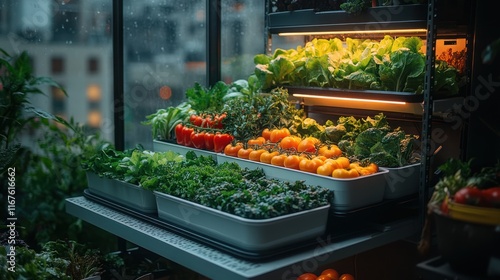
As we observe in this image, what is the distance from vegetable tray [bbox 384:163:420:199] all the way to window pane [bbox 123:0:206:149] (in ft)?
6.85

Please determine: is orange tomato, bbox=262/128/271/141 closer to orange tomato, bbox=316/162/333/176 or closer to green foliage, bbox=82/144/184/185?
green foliage, bbox=82/144/184/185

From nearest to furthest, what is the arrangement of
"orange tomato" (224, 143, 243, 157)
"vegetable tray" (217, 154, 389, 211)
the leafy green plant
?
"vegetable tray" (217, 154, 389, 211)
"orange tomato" (224, 143, 243, 157)
the leafy green plant

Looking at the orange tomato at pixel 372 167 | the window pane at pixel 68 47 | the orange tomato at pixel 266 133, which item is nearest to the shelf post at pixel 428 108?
the orange tomato at pixel 372 167

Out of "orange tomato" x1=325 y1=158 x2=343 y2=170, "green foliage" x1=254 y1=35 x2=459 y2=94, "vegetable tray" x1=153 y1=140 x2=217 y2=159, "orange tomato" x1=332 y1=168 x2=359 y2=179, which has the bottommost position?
"vegetable tray" x1=153 y1=140 x2=217 y2=159

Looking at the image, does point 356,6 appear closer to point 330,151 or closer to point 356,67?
point 356,67

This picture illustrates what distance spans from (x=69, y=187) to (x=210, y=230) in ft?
6.97

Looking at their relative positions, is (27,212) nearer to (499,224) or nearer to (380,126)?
(380,126)

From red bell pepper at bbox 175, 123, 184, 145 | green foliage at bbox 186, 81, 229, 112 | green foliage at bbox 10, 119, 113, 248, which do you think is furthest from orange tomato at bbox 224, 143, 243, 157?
green foliage at bbox 10, 119, 113, 248

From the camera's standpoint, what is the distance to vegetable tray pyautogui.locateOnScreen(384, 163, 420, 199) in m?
3.14

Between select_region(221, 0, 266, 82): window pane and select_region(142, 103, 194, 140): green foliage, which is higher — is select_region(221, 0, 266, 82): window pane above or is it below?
above

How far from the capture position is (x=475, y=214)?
201 centimetres

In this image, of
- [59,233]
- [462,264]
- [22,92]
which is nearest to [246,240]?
[462,264]

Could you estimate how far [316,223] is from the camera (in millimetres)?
2844

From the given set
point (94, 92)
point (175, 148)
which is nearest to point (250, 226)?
point (175, 148)
